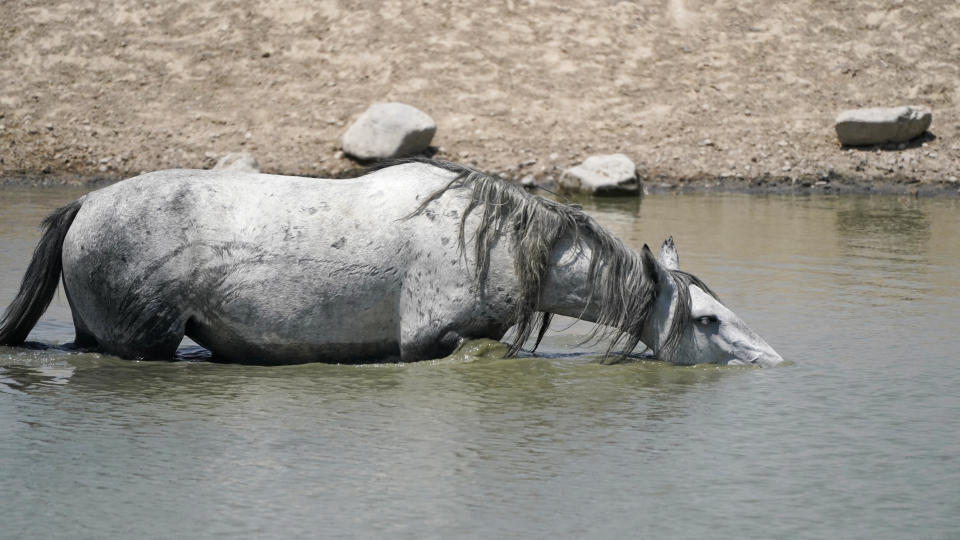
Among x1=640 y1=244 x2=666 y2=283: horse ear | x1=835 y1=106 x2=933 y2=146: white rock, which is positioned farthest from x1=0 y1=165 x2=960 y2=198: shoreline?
x1=640 y1=244 x2=666 y2=283: horse ear

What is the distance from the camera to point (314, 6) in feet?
82.7

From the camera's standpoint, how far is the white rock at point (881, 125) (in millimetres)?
20484

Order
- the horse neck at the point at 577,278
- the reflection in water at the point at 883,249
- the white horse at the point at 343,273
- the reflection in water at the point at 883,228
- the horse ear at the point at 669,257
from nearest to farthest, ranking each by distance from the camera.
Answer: the white horse at the point at 343,273 < the horse neck at the point at 577,278 < the horse ear at the point at 669,257 < the reflection in water at the point at 883,249 < the reflection in water at the point at 883,228

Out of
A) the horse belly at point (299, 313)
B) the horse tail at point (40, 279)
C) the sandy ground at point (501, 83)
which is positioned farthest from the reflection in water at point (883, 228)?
the horse tail at point (40, 279)

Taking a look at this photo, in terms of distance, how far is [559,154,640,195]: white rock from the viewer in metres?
18.2

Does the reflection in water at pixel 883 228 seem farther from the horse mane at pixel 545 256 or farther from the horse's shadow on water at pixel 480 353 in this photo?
the horse mane at pixel 545 256

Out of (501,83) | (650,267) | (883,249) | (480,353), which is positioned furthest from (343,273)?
(501,83)

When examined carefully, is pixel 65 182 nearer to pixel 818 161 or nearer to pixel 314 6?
pixel 314 6

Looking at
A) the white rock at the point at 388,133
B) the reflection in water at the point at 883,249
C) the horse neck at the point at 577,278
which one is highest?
the white rock at the point at 388,133

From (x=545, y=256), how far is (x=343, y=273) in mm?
1194

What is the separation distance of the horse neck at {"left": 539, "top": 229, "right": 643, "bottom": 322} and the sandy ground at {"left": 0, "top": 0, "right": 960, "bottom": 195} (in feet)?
38.6

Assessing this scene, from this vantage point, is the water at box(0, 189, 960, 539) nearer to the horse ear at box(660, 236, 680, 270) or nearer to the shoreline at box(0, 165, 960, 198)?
the horse ear at box(660, 236, 680, 270)

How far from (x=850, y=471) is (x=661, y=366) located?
87.7 inches

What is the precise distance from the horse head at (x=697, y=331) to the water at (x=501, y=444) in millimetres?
161
